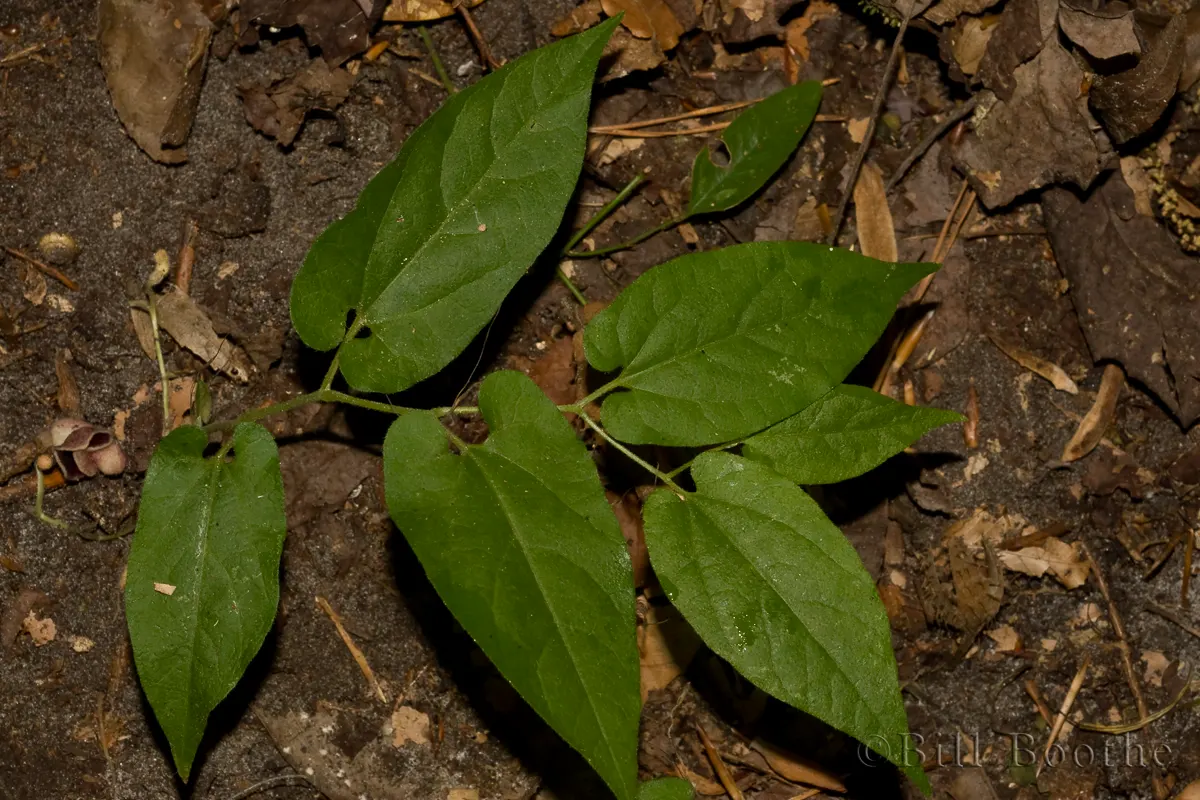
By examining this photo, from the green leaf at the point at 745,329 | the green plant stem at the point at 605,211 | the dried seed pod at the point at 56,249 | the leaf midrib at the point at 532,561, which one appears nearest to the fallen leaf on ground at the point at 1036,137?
the green leaf at the point at 745,329

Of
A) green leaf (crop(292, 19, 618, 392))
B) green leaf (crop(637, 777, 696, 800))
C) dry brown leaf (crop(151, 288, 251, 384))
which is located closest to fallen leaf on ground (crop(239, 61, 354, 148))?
dry brown leaf (crop(151, 288, 251, 384))

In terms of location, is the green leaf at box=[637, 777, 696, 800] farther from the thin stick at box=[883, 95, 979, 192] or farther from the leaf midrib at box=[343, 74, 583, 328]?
the thin stick at box=[883, 95, 979, 192]

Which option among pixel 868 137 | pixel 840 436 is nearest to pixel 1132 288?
pixel 868 137

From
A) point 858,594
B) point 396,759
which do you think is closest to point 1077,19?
point 858,594

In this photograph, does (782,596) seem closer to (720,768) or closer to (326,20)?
(720,768)

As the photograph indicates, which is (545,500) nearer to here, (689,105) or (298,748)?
(298,748)

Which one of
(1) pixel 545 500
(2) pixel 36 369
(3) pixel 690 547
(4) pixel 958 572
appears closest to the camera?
(1) pixel 545 500

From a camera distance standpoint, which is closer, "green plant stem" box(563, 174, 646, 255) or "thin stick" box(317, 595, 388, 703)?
"thin stick" box(317, 595, 388, 703)
